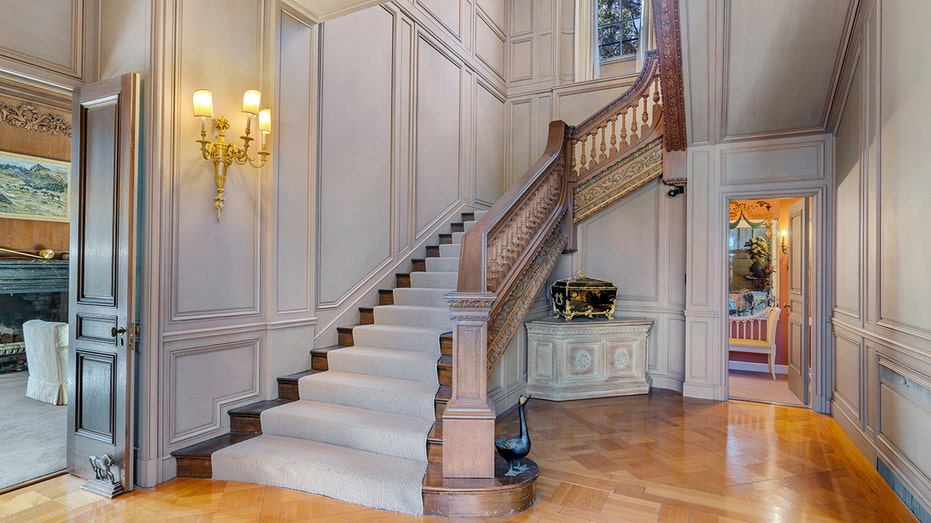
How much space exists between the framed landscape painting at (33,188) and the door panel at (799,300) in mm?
8555

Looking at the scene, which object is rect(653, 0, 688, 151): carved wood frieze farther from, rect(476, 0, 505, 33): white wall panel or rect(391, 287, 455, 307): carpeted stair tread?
rect(476, 0, 505, 33): white wall panel

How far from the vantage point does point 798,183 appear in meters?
5.04

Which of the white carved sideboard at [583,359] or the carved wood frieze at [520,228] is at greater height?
the carved wood frieze at [520,228]

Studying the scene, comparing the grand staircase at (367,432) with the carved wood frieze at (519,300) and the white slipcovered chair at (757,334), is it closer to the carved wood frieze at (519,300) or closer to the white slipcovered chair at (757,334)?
the carved wood frieze at (519,300)

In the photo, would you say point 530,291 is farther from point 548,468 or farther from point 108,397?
point 108,397

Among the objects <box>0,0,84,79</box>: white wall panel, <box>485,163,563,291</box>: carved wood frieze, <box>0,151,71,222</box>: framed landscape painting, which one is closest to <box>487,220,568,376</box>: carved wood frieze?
<box>485,163,563,291</box>: carved wood frieze

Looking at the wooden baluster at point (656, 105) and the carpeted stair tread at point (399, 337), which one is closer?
the carpeted stair tread at point (399, 337)

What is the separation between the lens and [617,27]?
25.6ft

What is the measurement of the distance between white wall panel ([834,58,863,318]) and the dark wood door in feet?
17.1

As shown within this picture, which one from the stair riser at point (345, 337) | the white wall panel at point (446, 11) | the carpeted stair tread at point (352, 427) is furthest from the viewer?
the white wall panel at point (446, 11)

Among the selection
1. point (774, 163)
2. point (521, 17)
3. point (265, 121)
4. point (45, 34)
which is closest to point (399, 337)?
point (265, 121)

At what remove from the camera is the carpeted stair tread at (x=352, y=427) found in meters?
3.16

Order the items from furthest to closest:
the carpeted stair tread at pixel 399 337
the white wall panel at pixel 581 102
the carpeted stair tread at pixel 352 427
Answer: the white wall panel at pixel 581 102 → the carpeted stair tread at pixel 399 337 → the carpeted stair tread at pixel 352 427

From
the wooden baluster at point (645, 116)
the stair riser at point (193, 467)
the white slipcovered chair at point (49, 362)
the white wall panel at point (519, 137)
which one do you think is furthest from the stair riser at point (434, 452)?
the white wall panel at point (519, 137)
